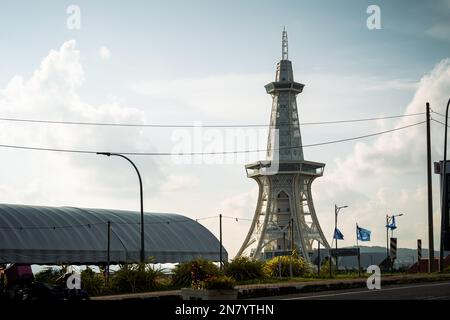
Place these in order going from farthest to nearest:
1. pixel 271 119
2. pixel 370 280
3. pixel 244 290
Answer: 1. pixel 271 119
2. pixel 370 280
3. pixel 244 290

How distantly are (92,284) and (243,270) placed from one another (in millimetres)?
11097

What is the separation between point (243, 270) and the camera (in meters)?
43.6

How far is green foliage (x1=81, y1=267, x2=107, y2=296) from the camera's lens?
34.7 meters

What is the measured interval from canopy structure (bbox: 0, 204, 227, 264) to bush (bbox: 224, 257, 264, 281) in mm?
16453

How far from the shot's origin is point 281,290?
31.3 metres

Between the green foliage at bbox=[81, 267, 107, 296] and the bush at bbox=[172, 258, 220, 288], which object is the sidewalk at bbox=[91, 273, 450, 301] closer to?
the green foliage at bbox=[81, 267, 107, 296]

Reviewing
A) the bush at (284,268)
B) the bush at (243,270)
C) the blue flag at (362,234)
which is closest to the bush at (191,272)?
the bush at (243,270)

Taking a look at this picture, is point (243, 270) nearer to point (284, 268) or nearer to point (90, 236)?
point (284, 268)

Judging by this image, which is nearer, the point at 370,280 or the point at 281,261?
the point at 370,280

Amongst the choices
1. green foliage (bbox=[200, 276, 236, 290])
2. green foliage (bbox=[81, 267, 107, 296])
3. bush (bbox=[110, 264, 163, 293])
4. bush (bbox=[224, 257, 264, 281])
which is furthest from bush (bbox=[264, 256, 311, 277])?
green foliage (bbox=[200, 276, 236, 290])
